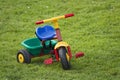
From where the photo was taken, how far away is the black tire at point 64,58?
592 centimetres

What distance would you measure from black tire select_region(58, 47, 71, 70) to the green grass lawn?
0.09 metres

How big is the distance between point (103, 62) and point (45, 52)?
1.10 meters

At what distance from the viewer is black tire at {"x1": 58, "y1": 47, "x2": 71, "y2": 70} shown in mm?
5918

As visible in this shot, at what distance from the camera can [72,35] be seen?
8.28 meters

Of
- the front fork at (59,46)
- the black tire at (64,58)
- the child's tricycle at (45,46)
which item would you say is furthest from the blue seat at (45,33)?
the black tire at (64,58)

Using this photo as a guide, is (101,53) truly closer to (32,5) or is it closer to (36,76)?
(36,76)

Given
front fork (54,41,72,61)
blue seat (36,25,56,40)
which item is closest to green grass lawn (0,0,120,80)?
front fork (54,41,72,61)

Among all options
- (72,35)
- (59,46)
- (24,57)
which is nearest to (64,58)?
(59,46)

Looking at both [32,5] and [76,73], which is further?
[32,5]

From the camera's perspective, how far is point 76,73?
5867mm

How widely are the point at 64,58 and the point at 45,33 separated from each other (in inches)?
37.6

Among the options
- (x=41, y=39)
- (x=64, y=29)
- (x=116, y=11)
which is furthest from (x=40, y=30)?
(x=116, y=11)

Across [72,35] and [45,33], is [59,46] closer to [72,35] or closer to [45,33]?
[45,33]

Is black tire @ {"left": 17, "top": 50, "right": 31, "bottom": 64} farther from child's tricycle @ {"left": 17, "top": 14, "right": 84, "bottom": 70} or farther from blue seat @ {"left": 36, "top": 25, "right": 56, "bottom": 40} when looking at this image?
blue seat @ {"left": 36, "top": 25, "right": 56, "bottom": 40}
